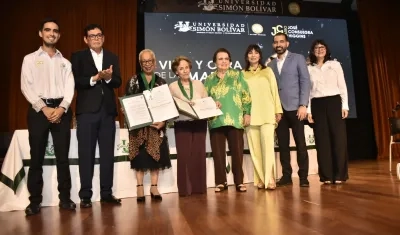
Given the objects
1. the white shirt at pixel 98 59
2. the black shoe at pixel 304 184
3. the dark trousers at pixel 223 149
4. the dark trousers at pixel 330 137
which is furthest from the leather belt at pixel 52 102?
the dark trousers at pixel 330 137

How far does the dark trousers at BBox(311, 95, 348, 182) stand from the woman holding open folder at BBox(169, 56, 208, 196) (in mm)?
1090

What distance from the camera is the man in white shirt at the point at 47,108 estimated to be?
252 centimetres

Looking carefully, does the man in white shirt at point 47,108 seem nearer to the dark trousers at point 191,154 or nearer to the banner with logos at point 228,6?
the dark trousers at point 191,154

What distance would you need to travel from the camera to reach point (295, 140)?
10.8 ft

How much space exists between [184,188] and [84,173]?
86 centimetres

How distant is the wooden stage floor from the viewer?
162cm

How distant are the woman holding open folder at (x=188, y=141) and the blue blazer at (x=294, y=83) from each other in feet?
2.59

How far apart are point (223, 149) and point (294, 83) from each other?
900 mm

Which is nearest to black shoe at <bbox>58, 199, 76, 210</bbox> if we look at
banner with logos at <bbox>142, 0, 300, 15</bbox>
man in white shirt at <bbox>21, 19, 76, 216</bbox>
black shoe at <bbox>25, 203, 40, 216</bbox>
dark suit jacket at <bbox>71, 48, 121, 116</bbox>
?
man in white shirt at <bbox>21, 19, 76, 216</bbox>

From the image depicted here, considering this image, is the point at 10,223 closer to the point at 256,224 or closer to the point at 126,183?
the point at 126,183

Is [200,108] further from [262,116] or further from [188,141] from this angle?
[262,116]

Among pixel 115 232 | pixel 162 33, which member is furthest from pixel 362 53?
pixel 115 232

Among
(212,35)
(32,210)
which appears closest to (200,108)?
(32,210)

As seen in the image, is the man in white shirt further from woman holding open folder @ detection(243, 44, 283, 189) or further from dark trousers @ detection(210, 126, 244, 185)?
woman holding open folder @ detection(243, 44, 283, 189)
